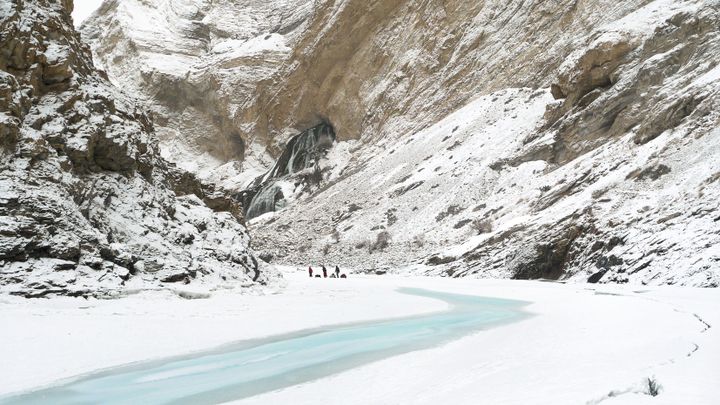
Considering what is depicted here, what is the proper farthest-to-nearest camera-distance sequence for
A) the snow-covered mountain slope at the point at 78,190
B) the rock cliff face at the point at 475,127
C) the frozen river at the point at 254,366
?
1. the rock cliff face at the point at 475,127
2. the snow-covered mountain slope at the point at 78,190
3. the frozen river at the point at 254,366

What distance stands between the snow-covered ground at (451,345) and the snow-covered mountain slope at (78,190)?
123cm

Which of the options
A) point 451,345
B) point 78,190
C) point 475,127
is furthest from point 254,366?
point 475,127

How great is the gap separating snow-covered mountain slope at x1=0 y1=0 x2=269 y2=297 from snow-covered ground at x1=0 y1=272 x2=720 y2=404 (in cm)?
123

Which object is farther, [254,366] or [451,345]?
[451,345]

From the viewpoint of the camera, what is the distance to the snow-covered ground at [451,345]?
5.88m

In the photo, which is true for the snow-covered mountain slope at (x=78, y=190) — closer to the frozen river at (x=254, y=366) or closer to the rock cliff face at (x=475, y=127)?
the frozen river at (x=254, y=366)

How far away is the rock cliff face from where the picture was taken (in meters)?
22.2

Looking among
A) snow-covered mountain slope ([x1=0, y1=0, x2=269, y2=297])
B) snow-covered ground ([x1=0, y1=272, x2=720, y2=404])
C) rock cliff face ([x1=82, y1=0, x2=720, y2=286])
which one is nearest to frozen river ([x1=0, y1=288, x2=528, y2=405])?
snow-covered ground ([x1=0, y1=272, x2=720, y2=404])

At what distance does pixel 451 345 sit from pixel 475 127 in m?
39.1

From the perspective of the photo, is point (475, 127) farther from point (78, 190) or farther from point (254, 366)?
point (254, 366)

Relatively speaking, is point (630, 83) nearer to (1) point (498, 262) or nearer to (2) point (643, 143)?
(2) point (643, 143)

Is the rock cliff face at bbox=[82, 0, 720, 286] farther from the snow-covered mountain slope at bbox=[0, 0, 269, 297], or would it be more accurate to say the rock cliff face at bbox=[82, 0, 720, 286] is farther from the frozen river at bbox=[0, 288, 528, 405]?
the snow-covered mountain slope at bbox=[0, 0, 269, 297]

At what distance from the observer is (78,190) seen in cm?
1523

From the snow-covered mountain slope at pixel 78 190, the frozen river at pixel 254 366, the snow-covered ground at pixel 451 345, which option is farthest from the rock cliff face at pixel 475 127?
the snow-covered mountain slope at pixel 78 190
